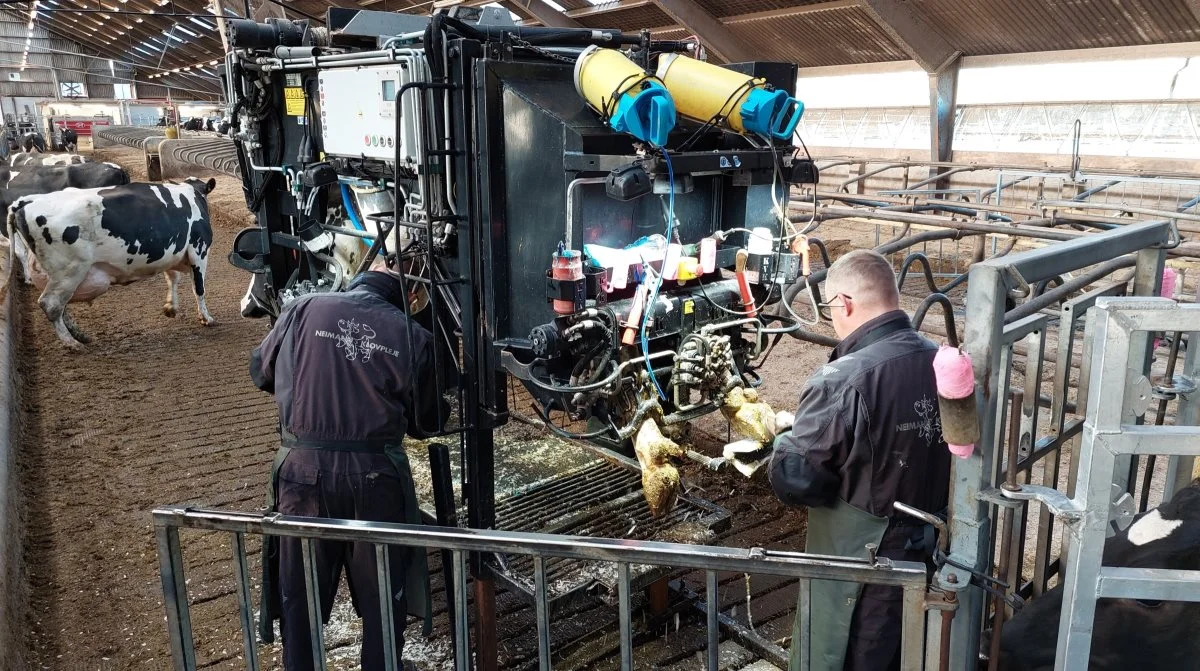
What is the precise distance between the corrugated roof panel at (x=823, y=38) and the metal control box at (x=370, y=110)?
41.2 feet

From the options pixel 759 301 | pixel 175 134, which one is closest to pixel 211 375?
pixel 759 301

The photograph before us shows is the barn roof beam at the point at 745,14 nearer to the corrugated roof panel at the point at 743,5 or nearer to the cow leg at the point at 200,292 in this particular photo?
the corrugated roof panel at the point at 743,5

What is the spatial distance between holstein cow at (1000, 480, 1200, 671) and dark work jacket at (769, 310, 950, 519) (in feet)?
1.37

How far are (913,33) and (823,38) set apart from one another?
240 cm

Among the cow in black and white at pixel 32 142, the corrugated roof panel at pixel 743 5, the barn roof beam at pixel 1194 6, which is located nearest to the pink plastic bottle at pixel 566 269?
the barn roof beam at pixel 1194 6

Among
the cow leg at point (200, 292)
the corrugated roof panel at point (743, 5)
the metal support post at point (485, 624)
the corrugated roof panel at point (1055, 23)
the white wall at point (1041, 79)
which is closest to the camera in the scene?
the metal support post at point (485, 624)

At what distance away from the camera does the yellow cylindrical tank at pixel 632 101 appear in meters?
2.87

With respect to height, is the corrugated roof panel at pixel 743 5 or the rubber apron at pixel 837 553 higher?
the corrugated roof panel at pixel 743 5

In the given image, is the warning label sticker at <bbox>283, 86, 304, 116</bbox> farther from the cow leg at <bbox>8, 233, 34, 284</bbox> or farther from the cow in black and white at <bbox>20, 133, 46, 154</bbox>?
the cow in black and white at <bbox>20, 133, 46, 154</bbox>

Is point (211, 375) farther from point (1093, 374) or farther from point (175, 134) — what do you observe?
point (175, 134)

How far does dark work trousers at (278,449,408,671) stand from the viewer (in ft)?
9.85

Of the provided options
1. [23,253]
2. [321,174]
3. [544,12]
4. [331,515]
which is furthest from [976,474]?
[544,12]

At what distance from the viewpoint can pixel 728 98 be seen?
3.16 m

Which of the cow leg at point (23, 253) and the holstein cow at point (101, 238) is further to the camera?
the cow leg at point (23, 253)
